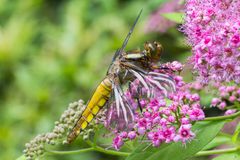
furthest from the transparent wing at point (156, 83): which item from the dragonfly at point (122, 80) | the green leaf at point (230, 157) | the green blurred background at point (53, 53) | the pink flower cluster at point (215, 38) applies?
the green blurred background at point (53, 53)

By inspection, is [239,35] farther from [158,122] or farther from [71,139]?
[71,139]

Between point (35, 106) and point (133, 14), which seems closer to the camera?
point (35, 106)

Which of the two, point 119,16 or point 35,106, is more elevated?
point 119,16

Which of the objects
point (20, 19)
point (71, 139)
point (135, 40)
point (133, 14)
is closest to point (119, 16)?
point (133, 14)

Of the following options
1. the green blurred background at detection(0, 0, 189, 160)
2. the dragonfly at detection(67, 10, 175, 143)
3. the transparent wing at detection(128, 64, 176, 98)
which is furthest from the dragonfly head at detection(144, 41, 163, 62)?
the green blurred background at detection(0, 0, 189, 160)

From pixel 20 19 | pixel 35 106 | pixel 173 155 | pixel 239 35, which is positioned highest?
pixel 20 19

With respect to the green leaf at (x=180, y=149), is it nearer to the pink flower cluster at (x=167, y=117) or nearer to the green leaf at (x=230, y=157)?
the pink flower cluster at (x=167, y=117)

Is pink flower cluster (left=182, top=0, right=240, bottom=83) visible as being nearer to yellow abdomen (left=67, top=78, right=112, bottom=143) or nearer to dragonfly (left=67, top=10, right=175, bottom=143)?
dragonfly (left=67, top=10, right=175, bottom=143)
